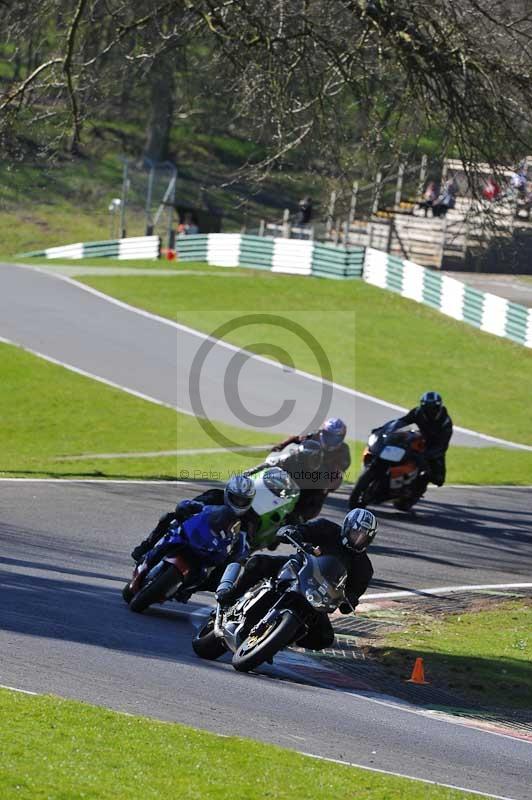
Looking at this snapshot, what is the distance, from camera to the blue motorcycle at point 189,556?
442 inches

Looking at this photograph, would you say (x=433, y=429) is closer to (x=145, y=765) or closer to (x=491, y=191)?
(x=491, y=191)

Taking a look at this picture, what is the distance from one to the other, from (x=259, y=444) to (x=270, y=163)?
25.6 ft

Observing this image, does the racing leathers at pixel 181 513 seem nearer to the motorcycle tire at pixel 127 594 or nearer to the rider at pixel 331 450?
the motorcycle tire at pixel 127 594

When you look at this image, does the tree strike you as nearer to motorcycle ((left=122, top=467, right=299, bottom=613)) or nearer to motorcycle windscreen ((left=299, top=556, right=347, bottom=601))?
motorcycle ((left=122, top=467, right=299, bottom=613))

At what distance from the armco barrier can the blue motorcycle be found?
24.1 m

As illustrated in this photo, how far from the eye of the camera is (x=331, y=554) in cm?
1022

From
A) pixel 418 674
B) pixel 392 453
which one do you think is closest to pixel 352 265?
pixel 392 453

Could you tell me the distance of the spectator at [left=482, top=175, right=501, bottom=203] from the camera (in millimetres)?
16344

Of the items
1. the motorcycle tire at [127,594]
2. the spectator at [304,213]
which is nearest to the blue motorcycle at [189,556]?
the motorcycle tire at [127,594]

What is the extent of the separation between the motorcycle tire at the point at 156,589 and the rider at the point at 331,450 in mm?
5221

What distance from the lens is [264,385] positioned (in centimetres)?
2830

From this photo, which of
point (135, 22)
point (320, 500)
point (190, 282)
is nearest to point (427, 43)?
point (135, 22)

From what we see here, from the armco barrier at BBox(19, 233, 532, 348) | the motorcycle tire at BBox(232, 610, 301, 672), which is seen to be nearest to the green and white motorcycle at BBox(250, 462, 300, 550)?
the motorcycle tire at BBox(232, 610, 301, 672)

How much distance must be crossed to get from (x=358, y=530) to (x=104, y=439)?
13.6 metres
